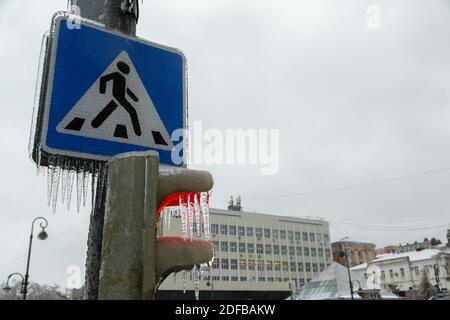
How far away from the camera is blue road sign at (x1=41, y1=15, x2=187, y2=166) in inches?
69.5

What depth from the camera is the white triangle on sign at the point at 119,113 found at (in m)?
1.79

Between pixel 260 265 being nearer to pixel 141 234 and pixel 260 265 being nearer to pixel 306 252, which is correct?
pixel 306 252

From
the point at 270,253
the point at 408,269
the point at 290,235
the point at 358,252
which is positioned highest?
the point at 290,235

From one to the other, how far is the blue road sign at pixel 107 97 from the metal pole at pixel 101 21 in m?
0.09

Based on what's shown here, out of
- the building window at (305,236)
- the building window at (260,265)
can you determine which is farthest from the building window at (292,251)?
the building window at (260,265)

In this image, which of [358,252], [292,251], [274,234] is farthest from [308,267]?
[358,252]

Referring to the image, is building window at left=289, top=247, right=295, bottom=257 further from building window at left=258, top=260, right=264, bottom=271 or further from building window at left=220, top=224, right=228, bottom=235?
building window at left=220, top=224, right=228, bottom=235

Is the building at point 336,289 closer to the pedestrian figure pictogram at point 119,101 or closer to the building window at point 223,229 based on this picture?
the building window at point 223,229

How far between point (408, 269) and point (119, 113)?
266 feet

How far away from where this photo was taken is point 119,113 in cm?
186

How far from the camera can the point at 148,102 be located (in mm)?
1950

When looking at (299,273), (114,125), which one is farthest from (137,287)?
(299,273)

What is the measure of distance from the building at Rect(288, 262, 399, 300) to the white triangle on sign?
42176mm
